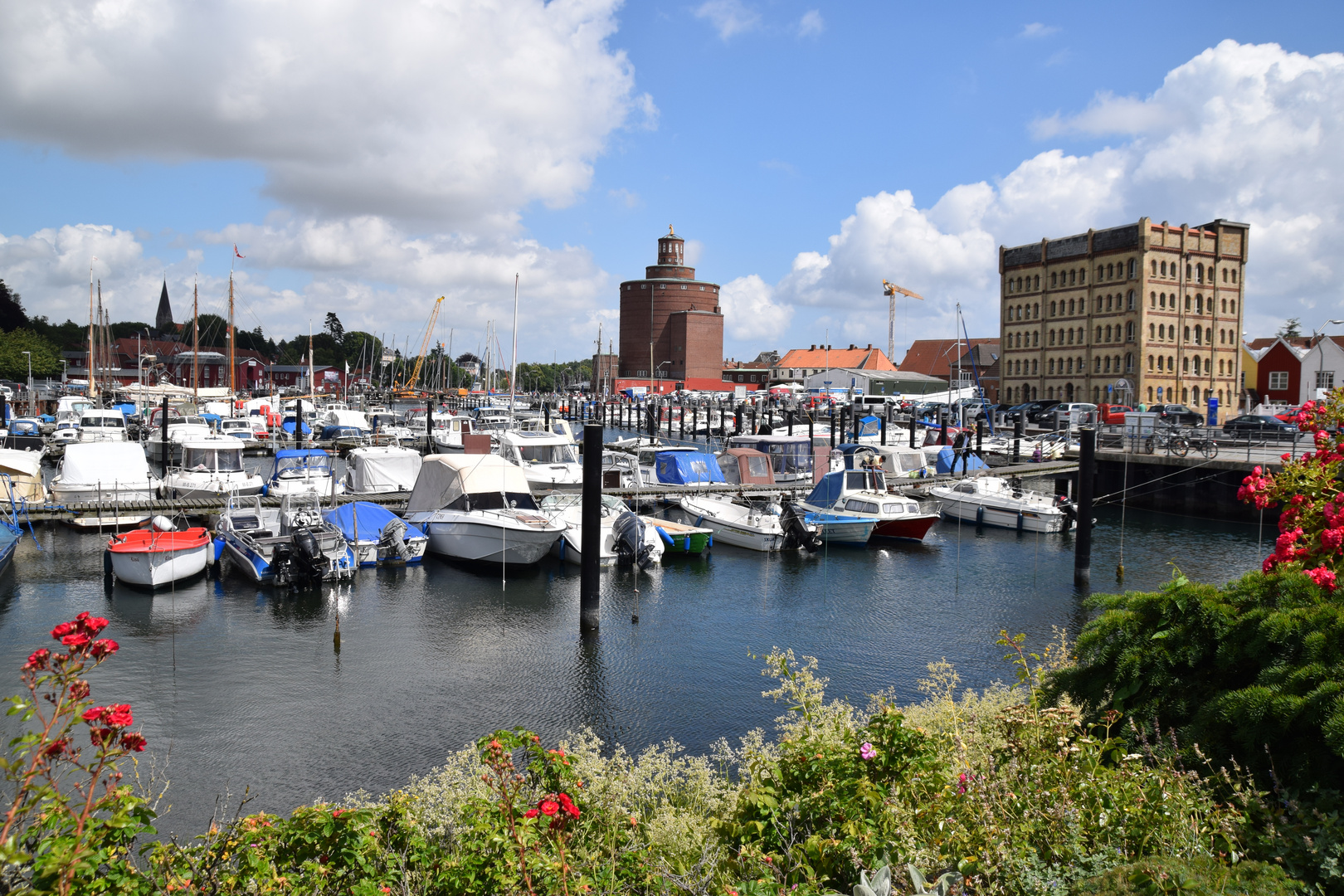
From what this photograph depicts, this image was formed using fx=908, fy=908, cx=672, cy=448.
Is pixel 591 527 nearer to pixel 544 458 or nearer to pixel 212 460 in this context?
pixel 544 458

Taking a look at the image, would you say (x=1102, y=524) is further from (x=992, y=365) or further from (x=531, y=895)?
(x=992, y=365)

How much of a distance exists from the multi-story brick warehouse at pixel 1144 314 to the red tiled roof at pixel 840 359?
170 ft

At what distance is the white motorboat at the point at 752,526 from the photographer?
29266 millimetres

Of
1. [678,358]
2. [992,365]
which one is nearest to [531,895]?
[992,365]

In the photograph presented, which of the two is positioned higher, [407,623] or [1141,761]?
[1141,761]

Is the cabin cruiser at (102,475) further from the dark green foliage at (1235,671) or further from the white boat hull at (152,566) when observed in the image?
the dark green foliage at (1235,671)

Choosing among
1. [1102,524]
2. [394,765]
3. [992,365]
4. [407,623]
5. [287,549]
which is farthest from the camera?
[992,365]

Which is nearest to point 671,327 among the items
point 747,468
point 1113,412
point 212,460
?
point 1113,412

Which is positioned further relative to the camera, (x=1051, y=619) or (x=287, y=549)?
(x=287, y=549)

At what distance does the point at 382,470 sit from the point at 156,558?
46.1 ft

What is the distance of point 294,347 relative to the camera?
588ft

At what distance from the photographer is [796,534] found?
29812 millimetres

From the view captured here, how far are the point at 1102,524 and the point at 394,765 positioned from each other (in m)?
32.7

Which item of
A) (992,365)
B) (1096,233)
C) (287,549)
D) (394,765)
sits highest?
(1096,233)
